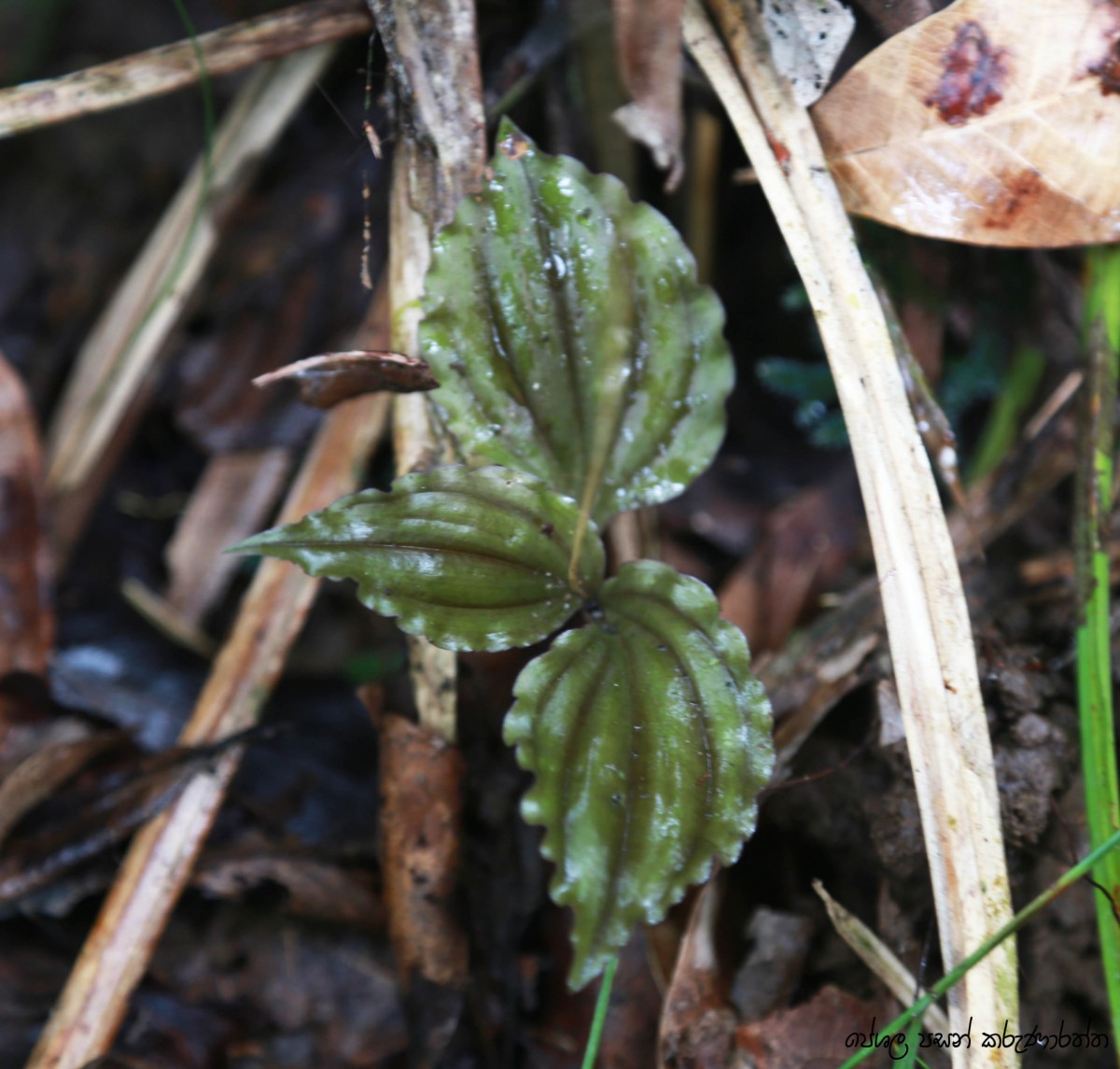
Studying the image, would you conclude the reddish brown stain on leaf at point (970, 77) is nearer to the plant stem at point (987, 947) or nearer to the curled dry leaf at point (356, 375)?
the curled dry leaf at point (356, 375)

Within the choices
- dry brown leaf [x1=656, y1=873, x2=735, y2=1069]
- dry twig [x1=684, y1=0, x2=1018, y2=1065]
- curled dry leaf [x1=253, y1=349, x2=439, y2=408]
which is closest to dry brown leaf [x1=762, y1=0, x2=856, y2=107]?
dry twig [x1=684, y1=0, x2=1018, y2=1065]

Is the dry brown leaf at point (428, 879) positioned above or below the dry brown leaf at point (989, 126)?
below

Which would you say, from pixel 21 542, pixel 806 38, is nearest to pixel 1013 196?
pixel 806 38

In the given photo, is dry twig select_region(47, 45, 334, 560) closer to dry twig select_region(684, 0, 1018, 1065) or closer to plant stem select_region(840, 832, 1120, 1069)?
dry twig select_region(684, 0, 1018, 1065)

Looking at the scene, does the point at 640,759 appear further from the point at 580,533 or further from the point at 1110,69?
the point at 1110,69

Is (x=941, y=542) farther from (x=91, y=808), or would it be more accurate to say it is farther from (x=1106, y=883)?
(x=91, y=808)

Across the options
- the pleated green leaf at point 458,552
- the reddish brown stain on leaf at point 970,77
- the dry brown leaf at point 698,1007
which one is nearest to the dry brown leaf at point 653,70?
the reddish brown stain on leaf at point 970,77
